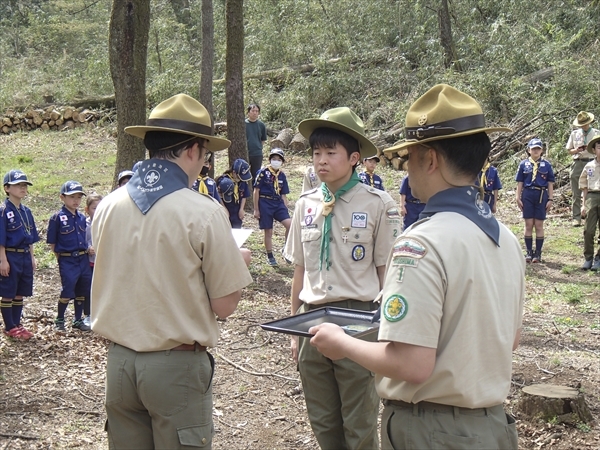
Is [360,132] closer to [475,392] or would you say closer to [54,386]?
[475,392]

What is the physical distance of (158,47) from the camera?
2572cm

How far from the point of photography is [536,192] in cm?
1229

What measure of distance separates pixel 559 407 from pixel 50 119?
20607 millimetres

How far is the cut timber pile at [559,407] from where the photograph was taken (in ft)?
17.7

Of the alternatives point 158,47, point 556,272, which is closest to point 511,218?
point 556,272

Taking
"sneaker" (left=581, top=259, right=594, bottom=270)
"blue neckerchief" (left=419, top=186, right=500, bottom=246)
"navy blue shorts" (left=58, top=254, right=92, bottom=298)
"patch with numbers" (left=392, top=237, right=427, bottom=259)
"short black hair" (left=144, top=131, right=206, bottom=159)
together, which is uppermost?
"short black hair" (left=144, top=131, right=206, bottom=159)

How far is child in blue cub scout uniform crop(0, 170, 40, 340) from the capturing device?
7.35 metres

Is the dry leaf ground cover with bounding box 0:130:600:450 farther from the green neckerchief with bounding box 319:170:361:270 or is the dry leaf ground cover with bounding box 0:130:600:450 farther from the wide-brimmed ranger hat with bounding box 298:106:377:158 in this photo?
the wide-brimmed ranger hat with bounding box 298:106:377:158

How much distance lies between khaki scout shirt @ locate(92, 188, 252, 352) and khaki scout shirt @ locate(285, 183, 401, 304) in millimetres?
1088

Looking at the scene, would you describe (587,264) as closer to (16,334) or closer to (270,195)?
(270,195)

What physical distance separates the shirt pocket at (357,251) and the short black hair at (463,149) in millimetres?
1695

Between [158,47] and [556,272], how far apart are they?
18.4m

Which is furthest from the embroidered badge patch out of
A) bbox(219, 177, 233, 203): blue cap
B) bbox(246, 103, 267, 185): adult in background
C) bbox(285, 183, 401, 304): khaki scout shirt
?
bbox(246, 103, 267, 185): adult in background

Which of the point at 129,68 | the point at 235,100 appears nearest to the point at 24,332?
the point at 129,68
